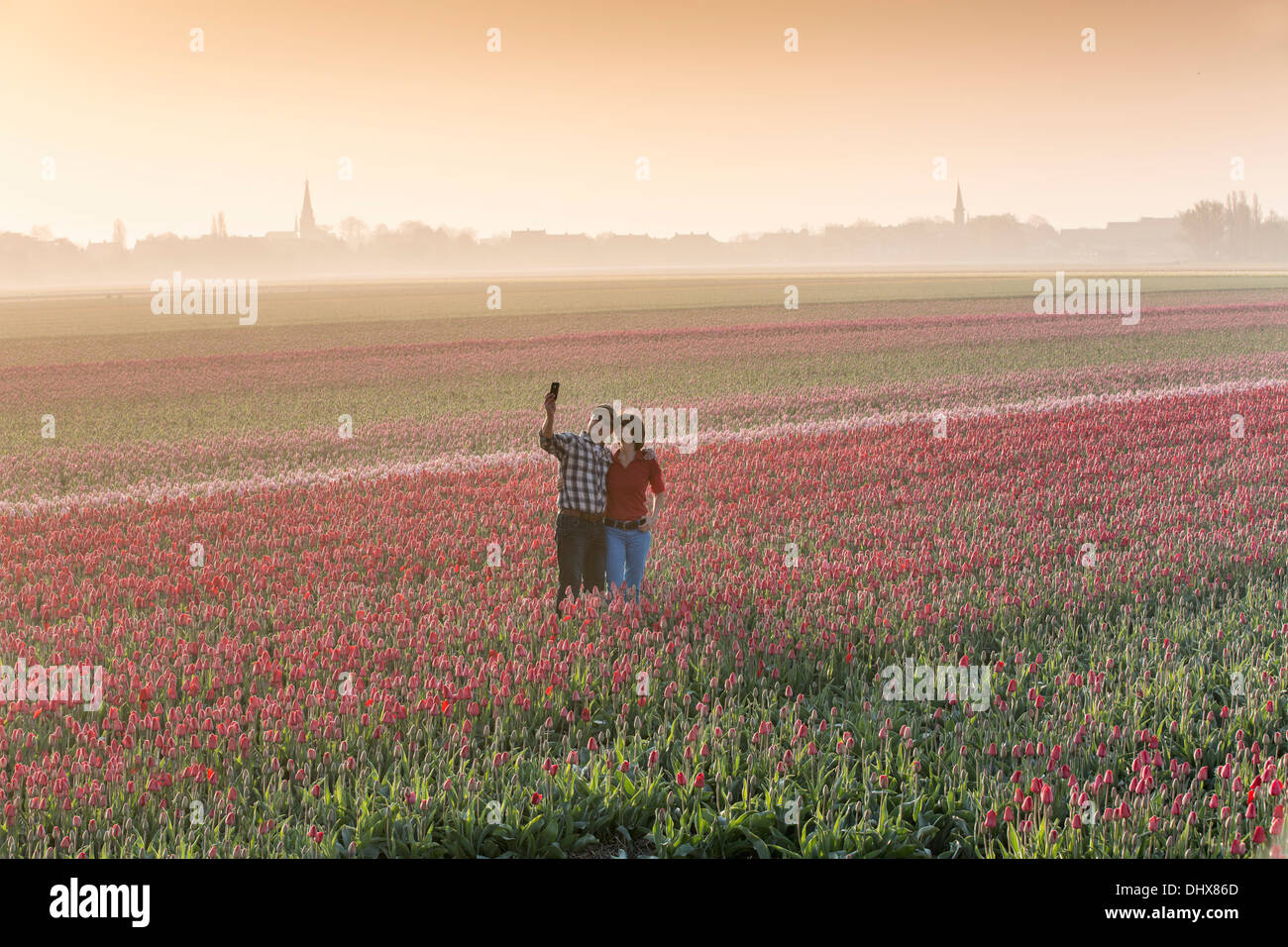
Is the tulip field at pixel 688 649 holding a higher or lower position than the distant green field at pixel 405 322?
lower

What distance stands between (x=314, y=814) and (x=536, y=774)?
4.20 feet

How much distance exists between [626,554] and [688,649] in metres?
1.56

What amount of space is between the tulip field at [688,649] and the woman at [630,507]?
0.40 m

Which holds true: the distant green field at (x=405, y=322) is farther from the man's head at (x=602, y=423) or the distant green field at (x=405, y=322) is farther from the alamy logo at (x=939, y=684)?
the alamy logo at (x=939, y=684)

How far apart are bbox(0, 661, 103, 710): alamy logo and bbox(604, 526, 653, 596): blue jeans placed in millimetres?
4037

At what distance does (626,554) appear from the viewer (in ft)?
31.1

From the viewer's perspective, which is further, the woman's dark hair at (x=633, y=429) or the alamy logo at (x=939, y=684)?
the woman's dark hair at (x=633, y=429)
